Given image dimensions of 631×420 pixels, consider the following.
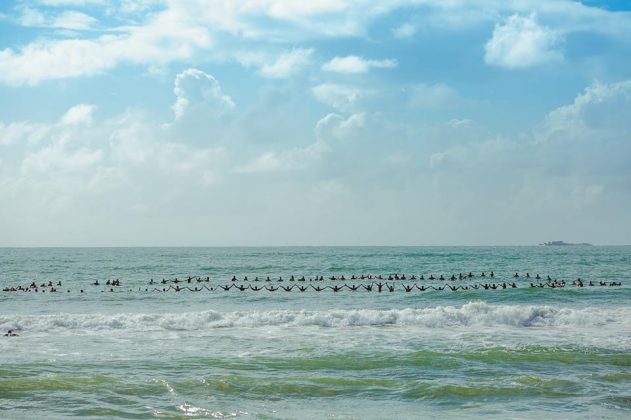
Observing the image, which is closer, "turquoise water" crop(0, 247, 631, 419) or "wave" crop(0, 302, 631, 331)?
"turquoise water" crop(0, 247, 631, 419)

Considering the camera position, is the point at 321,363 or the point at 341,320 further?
the point at 341,320

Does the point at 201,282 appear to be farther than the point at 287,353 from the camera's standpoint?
Yes

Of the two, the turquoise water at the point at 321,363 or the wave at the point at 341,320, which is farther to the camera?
the wave at the point at 341,320

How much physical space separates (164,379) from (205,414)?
4.11 meters

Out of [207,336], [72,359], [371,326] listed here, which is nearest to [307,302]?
[371,326]

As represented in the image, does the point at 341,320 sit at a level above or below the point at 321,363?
above

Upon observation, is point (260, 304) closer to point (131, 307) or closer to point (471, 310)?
point (131, 307)

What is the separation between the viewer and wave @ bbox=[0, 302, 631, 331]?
33.2 meters

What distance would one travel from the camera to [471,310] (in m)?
36.2

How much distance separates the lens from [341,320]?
34281 millimetres

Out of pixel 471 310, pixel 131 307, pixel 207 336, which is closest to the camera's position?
pixel 207 336

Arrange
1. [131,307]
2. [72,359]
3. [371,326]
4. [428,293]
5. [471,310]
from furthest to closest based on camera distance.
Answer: [428,293]
[131,307]
[471,310]
[371,326]
[72,359]

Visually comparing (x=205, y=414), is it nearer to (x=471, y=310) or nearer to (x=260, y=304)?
(x=471, y=310)

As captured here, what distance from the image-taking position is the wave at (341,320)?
33.2 meters
